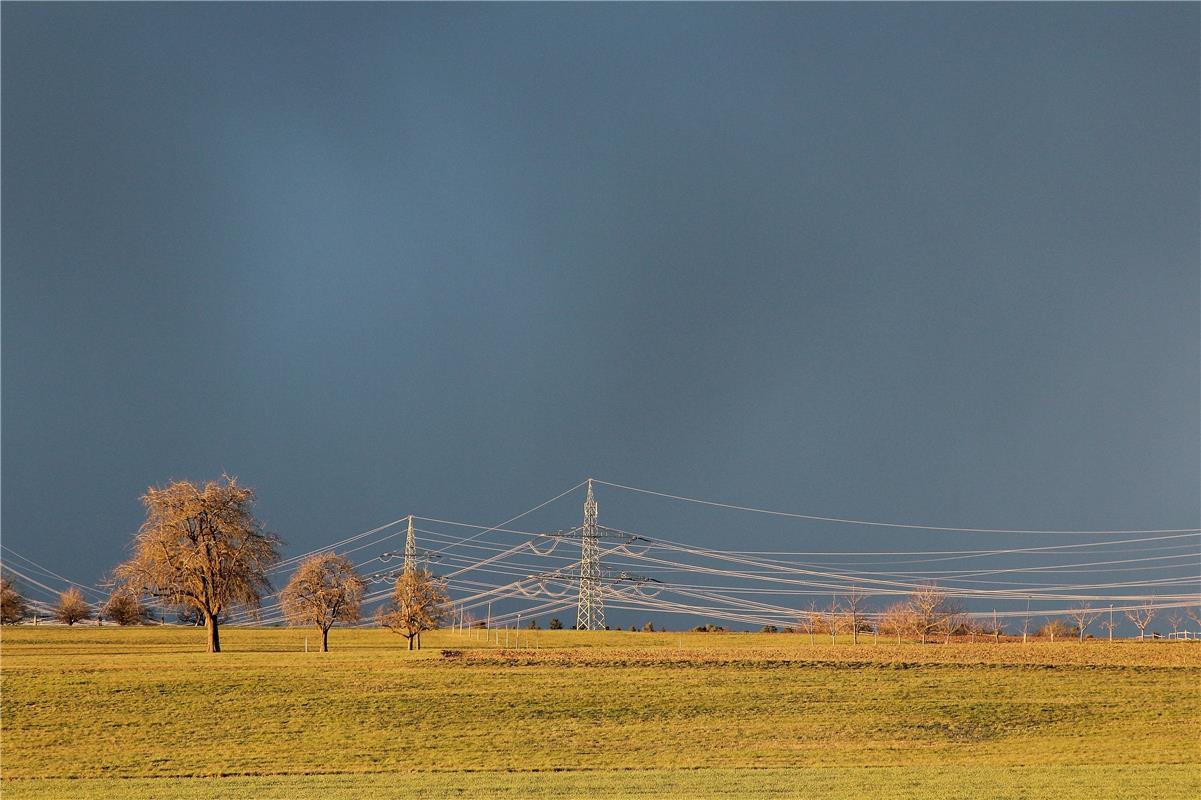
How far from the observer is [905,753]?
33.8m

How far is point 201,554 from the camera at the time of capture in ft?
204

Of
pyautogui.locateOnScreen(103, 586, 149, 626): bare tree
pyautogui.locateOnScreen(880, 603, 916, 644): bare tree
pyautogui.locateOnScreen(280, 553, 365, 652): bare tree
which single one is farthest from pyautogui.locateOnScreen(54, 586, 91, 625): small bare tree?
pyautogui.locateOnScreen(880, 603, 916, 644): bare tree

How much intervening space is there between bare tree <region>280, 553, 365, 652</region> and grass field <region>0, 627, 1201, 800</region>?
1481 centimetres

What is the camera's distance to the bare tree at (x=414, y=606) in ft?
244

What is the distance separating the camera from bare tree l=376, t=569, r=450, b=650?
2928 inches

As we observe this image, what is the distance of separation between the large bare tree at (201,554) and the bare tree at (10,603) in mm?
43023

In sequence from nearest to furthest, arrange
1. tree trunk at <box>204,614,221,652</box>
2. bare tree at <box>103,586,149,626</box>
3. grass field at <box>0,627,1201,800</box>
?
1. grass field at <box>0,627,1201,800</box>
2. tree trunk at <box>204,614,221,652</box>
3. bare tree at <box>103,586,149,626</box>

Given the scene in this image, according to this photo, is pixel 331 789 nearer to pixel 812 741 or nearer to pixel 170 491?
pixel 812 741

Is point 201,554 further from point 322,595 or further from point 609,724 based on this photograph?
point 609,724

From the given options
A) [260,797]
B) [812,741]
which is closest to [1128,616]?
[812,741]

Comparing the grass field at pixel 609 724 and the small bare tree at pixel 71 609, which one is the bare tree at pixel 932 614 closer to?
the grass field at pixel 609 724

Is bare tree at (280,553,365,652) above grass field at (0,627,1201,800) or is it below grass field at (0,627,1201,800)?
above

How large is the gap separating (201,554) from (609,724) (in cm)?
3343

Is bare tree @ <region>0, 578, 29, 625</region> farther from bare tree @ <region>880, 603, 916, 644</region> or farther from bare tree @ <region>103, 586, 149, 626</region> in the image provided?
bare tree @ <region>880, 603, 916, 644</region>
